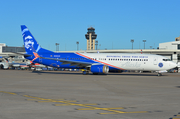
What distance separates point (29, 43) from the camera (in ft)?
170

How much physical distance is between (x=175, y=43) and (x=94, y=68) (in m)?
100

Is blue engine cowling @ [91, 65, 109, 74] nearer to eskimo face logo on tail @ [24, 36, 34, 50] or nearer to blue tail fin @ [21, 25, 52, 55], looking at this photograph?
blue tail fin @ [21, 25, 52, 55]

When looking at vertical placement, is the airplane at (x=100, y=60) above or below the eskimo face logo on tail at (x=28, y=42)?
below

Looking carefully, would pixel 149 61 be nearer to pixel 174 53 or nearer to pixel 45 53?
pixel 45 53

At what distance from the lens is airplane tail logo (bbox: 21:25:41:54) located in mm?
51375

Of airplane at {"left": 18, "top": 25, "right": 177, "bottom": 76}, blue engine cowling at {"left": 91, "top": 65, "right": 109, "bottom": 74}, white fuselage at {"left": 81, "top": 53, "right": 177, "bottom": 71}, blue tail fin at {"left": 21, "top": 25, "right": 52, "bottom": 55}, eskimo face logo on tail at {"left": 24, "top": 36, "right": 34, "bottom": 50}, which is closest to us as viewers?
blue engine cowling at {"left": 91, "top": 65, "right": 109, "bottom": 74}

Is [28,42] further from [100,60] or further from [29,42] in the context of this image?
[100,60]

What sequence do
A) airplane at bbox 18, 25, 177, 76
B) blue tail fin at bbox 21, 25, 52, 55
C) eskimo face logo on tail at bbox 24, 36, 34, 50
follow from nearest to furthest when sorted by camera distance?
airplane at bbox 18, 25, 177, 76
blue tail fin at bbox 21, 25, 52, 55
eskimo face logo on tail at bbox 24, 36, 34, 50

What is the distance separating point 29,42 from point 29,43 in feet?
0.71

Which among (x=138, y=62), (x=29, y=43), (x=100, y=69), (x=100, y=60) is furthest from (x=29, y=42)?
(x=138, y=62)

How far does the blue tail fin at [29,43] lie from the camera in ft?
168

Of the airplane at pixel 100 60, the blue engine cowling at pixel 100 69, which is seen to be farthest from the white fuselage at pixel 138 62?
the blue engine cowling at pixel 100 69

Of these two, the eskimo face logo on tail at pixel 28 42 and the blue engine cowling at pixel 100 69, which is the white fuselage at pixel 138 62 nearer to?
the blue engine cowling at pixel 100 69

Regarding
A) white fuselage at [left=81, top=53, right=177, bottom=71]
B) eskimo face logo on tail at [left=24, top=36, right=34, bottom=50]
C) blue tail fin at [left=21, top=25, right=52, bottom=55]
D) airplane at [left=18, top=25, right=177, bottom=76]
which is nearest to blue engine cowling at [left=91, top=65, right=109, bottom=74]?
airplane at [left=18, top=25, right=177, bottom=76]
